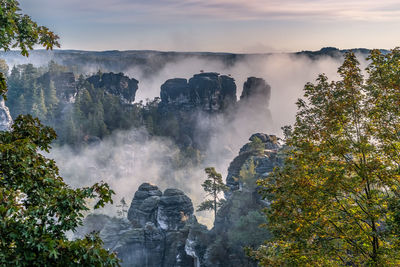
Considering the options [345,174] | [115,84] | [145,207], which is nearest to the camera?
[345,174]

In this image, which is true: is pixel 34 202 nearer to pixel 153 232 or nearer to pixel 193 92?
pixel 153 232

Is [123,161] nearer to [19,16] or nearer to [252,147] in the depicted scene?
[252,147]

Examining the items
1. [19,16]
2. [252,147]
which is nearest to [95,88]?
[252,147]

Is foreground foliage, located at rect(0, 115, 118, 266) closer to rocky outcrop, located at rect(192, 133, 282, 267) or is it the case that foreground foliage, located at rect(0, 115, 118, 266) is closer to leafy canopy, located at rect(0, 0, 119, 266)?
leafy canopy, located at rect(0, 0, 119, 266)

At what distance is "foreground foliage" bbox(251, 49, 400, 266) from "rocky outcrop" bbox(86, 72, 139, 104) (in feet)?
446

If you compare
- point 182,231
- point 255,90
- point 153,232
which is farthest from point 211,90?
point 153,232

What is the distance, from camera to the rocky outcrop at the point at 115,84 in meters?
138

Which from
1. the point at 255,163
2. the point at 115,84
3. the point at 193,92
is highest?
the point at 193,92

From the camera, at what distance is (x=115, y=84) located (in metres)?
142

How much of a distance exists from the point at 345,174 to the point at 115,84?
5507 inches

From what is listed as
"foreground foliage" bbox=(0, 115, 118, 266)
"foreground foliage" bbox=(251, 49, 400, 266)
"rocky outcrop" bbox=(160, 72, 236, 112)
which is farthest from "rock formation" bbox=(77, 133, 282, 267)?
"rocky outcrop" bbox=(160, 72, 236, 112)

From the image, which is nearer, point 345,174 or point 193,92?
point 345,174

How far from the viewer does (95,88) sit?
438 ft

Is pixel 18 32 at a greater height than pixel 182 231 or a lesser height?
greater
